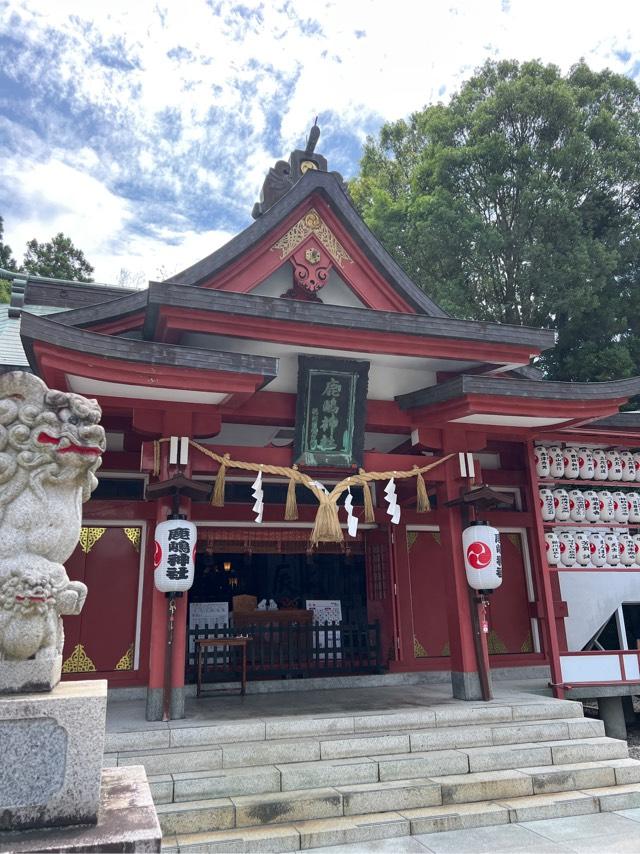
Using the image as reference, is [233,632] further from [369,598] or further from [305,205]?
[305,205]

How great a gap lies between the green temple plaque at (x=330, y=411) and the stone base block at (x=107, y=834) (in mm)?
5322

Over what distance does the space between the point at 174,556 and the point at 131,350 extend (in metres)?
2.52

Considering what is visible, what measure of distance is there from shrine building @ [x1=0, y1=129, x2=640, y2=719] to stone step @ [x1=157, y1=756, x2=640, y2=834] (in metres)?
1.99

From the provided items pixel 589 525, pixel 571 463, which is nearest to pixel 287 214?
pixel 571 463

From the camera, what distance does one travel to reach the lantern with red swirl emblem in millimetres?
8586

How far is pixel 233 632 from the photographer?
980 cm

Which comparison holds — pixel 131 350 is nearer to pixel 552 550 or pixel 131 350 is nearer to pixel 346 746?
pixel 346 746

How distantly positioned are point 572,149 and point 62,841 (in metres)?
21.7

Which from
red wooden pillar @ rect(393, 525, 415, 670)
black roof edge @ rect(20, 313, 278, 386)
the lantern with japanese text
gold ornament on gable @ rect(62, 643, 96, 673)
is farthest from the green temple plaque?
gold ornament on gable @ rect(62, 643, 96, 673)

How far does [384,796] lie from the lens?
5.75 meters

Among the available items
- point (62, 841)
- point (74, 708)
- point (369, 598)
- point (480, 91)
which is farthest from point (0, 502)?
point (480, 91)

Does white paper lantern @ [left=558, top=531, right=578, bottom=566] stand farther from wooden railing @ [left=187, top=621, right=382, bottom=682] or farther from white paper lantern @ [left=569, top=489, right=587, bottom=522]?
wooden railing @ [left=187, top=621, right=382, bottom=682]

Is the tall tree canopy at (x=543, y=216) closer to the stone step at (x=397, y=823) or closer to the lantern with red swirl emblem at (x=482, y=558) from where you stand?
the lantern with red swirl emblem at (x=482, y=558)

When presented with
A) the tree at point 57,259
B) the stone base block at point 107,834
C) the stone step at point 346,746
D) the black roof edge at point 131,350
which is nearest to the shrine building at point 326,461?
the black roof edge at point 131,350
